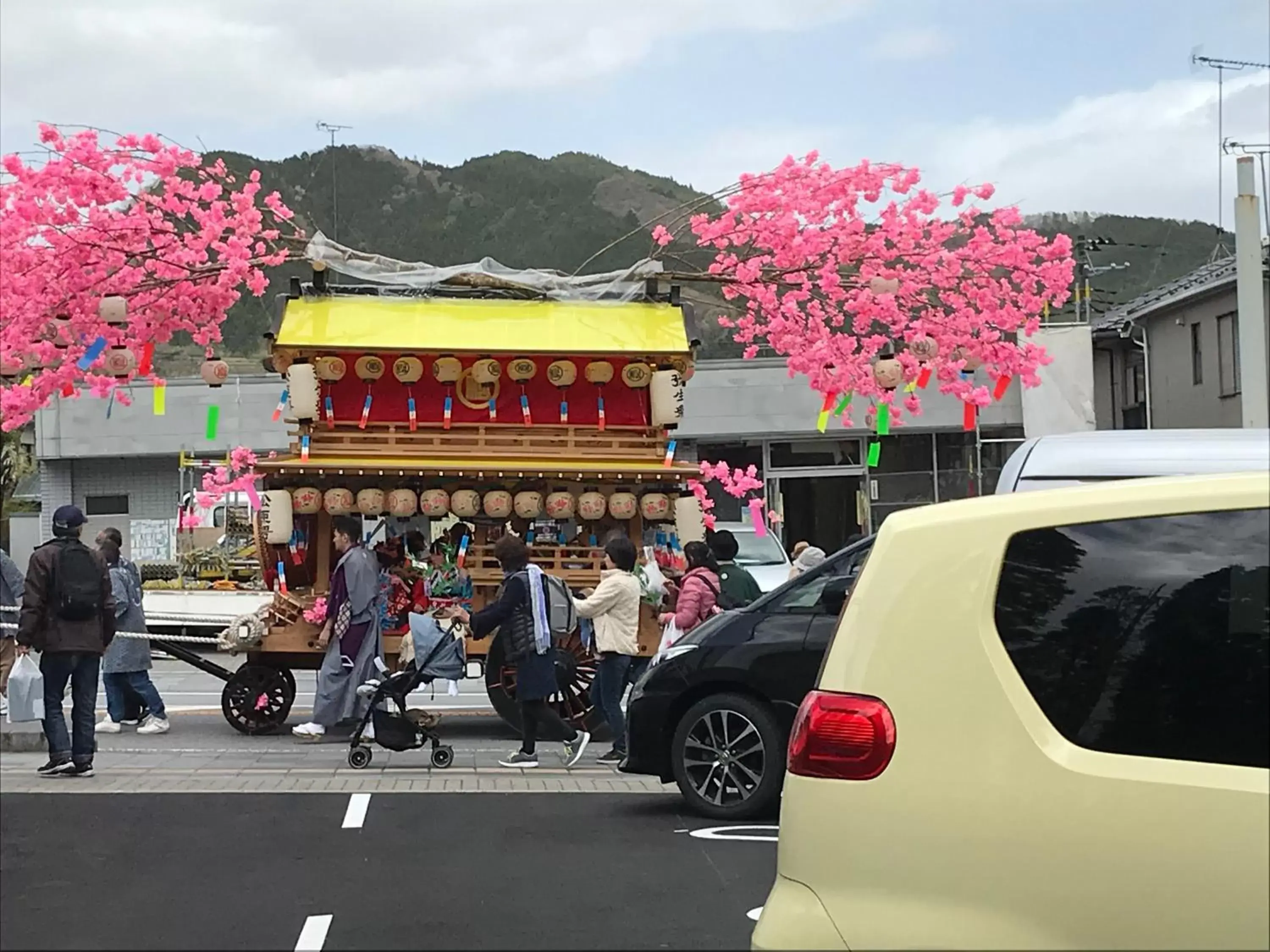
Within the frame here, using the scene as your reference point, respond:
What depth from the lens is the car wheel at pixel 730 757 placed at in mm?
9078

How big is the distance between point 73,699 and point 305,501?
3639mm

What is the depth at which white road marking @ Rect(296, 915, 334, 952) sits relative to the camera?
6125mm

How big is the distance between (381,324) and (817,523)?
1969 centimetres

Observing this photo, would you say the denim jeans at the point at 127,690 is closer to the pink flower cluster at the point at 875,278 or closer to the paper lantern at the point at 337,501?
the paper lantern at the point at 337,501

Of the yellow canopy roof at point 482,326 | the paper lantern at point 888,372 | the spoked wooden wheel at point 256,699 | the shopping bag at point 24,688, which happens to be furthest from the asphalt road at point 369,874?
the paper lantern at point 888,372

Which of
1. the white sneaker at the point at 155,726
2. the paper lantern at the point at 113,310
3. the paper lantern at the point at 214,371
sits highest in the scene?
the paper lantern at the point at 113,310

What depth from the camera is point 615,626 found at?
11.5m

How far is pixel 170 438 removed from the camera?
100ft

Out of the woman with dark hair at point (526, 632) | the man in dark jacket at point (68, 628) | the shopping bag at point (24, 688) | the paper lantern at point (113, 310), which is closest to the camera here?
the man in dark jacket at point (68, 628)

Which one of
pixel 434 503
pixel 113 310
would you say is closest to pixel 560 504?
pixel 434 503

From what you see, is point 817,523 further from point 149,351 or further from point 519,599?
point 519,599

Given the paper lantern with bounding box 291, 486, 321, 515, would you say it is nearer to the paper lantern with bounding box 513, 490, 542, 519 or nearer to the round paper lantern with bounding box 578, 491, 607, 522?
the paper lantern with bounding box 513, 490, 542, 519

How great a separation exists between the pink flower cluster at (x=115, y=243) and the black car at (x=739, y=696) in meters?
7.98

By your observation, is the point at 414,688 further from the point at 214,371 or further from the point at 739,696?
the point at 214,371
